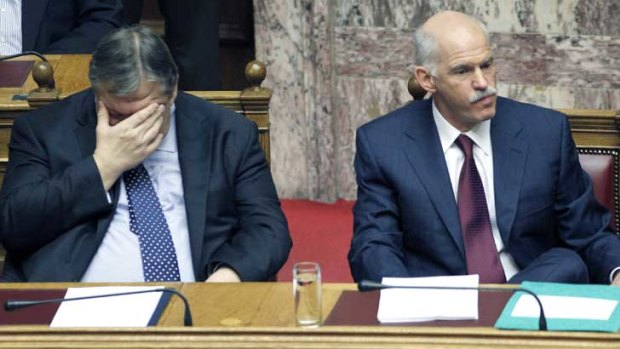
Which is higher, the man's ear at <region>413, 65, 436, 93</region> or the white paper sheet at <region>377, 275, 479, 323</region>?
the man's ear at <region>413, 65, 436, 93</region>

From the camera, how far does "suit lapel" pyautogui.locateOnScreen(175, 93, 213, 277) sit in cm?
371

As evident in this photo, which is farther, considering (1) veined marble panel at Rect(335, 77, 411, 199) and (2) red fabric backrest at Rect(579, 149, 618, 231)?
(1) veined marble panel at Rect(335, 77, 411, 199)

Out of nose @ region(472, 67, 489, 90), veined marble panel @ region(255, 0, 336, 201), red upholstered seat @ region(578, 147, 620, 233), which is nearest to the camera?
nose @ region(472, 67, 489, 90)

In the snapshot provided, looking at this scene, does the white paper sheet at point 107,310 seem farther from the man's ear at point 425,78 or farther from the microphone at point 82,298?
the man's ear at point 425,78

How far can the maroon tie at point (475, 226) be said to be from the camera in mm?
3691

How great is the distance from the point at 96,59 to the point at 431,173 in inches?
35.9

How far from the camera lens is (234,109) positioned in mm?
4082

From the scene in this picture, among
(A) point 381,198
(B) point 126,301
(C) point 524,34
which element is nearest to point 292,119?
(C) point 524,34

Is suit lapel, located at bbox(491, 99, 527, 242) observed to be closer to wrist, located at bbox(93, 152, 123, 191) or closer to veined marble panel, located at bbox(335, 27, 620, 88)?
wrist, located at bbox(93, 152, 123, 191)

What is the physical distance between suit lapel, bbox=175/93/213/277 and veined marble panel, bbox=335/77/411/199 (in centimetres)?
203

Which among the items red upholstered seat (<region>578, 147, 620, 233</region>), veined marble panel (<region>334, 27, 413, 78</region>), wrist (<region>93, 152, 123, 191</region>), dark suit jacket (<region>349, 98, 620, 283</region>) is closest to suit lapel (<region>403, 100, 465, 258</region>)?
dark suit jacket (<region>349, 98, 620, 283</region>)

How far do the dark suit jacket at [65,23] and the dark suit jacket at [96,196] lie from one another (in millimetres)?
1237

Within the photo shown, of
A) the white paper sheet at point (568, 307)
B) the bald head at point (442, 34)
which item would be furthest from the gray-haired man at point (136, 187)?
the white paper sheet at point (568, 307)

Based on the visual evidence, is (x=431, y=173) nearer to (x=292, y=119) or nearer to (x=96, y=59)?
(x=96, y=59)
